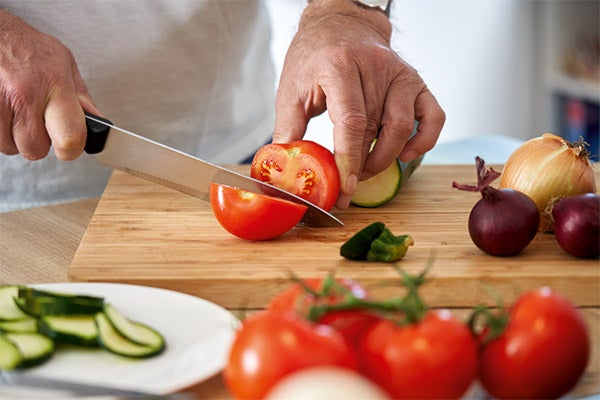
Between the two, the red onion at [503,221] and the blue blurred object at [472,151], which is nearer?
the red onion at [503,221]

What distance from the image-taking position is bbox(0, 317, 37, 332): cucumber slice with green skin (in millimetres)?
1046

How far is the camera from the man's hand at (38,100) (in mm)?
1468

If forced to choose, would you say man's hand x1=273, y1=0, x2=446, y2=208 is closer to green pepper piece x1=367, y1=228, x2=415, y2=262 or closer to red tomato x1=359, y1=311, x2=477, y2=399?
green pepper piece x1=367, y1=228, x2=415, y2=262

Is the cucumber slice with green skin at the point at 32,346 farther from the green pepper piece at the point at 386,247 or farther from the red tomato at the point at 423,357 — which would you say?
the green pepper piece at the point at 386,247

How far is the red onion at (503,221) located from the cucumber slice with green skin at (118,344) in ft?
1.78

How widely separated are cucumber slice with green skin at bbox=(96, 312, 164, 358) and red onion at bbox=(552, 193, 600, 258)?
63 centimetres

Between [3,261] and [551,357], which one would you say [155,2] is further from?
[551,357]

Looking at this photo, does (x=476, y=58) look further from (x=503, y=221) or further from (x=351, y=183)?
(x=503, y=221)

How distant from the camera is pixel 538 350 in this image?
83cm

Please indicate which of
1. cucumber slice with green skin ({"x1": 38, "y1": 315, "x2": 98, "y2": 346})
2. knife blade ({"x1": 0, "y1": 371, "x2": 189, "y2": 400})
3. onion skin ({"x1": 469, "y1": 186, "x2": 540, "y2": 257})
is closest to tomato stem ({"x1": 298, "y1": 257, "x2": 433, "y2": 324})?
knife blade ({"x1": 0, "y1": 371, "x2": 189, "y2": 400})

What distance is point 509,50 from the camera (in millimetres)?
4895

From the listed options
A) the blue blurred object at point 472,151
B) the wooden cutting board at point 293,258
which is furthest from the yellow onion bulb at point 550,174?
the blue blurred object at point 472,151

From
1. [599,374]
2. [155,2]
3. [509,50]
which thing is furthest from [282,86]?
[509,50]

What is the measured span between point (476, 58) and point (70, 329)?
4063 mm
